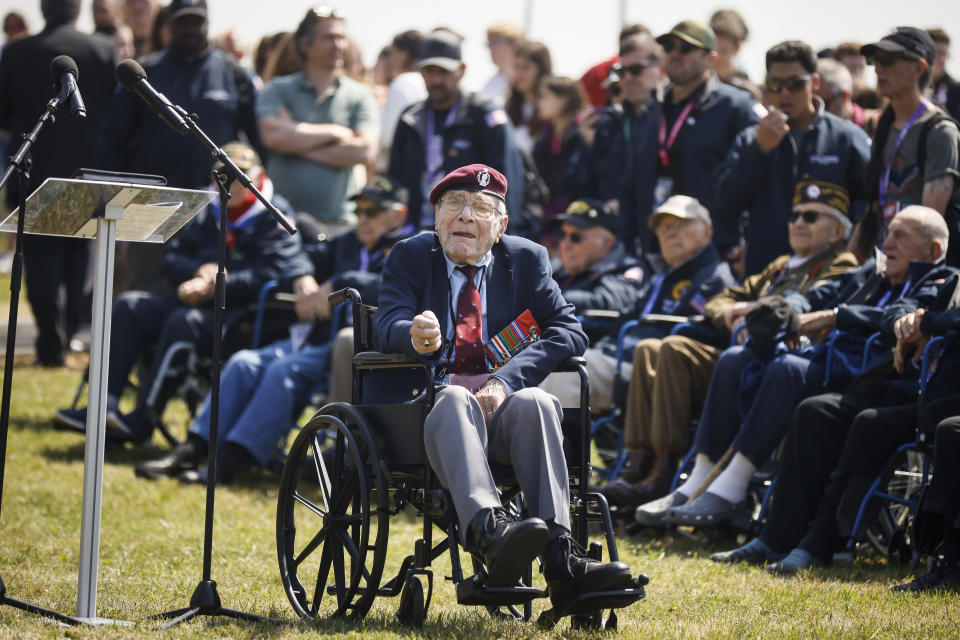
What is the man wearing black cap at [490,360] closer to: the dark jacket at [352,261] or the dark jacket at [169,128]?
the dark jacket at [352,261]

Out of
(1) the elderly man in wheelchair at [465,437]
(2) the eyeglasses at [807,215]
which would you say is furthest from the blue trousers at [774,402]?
(1) the elderly man in wheelchair at [465,437]

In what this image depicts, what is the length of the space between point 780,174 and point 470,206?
320cm

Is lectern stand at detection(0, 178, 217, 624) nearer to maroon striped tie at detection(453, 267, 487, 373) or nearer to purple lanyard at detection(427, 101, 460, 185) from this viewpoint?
maroon striped tie at detection(453, 267, 487, 373)

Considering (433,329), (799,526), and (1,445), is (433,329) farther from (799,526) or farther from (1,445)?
(799,526)

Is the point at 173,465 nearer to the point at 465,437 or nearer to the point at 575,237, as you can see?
the point at 575,237

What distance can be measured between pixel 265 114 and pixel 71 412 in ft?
8.63

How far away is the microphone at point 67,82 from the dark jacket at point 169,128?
16.9ft

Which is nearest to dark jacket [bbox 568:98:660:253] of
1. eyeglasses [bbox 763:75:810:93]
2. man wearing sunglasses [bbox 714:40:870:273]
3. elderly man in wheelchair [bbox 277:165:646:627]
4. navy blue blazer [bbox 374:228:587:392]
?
man wearing sunglasses [bbox 714:40:870:273]

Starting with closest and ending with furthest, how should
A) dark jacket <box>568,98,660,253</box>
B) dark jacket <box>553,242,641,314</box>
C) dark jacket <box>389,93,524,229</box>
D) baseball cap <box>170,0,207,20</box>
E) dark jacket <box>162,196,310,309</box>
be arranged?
dark jacket <box>553,242,641,314</box>
dark jacket <box>568,98,660,253</box>
dark jacket <box>162,196,310,309</box>
dark jacket <box>389,93,524,229</box>
baseball cap <box>170,0,207,20</box>

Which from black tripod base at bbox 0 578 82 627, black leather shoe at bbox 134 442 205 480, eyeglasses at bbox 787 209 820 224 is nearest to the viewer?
black tripod base at bbox 0 578 82 627

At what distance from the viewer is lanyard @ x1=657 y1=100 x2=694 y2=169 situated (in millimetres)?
8219

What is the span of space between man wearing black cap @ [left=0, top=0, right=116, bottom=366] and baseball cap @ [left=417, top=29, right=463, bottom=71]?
2.87 metres

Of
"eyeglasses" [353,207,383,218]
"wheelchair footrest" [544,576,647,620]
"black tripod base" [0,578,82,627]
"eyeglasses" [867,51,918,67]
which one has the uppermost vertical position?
"eyeglasses" [867,51,918,67]

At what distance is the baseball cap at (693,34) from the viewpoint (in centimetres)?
807
